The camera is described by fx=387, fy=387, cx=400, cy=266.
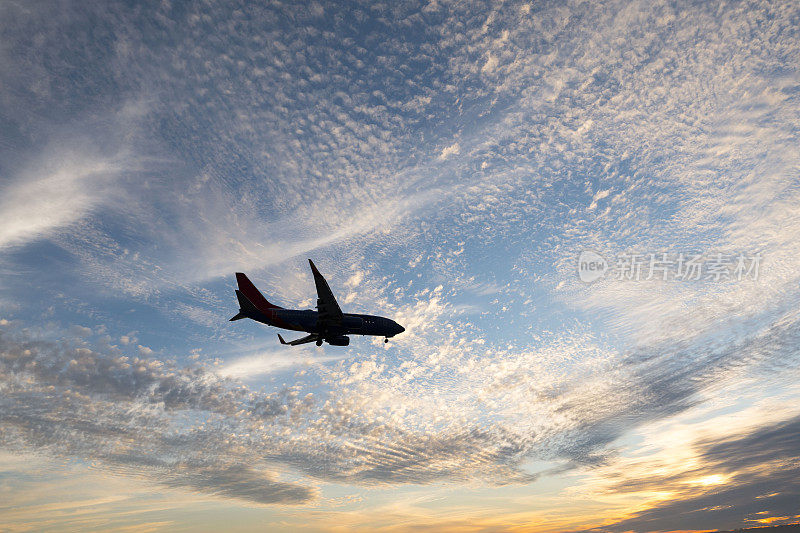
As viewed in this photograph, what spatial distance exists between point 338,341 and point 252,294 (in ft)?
68.7

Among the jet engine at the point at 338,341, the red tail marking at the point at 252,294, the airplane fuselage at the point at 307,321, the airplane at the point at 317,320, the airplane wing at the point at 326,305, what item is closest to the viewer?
the airplane wing at the point at 326,305

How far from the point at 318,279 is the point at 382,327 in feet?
74.9

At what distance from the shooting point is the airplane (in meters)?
71.6

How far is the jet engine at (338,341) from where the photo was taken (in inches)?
3008

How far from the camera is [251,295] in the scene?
80750 millimetres

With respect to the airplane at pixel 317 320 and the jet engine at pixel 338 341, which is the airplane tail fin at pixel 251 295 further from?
the jet engine at pixel 338 341

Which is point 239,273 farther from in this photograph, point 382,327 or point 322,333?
point 382,327

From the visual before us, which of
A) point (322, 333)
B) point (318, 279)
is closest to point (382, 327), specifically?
point (322, 333)

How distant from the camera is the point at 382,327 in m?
79.9

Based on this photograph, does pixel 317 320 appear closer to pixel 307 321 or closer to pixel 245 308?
pixel 307 321

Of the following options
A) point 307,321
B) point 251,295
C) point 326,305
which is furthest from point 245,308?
point 326,305

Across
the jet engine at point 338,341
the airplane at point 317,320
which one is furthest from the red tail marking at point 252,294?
the jet engine at point 338,341

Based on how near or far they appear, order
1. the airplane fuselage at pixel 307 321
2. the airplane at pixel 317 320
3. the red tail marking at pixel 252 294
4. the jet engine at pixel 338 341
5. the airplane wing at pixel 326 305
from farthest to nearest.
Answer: the red tail marking at pixel 252 294, the jet engine at pixel 338 341, the airplane fuselage at pixel 307 321, the airplane at pixel 317 320, the airplane wing at pixel 326 305

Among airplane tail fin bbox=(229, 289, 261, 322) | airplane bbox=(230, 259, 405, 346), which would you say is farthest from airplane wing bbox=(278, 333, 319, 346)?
airplane tail fin bbox=(229, 289, 261, 322)
